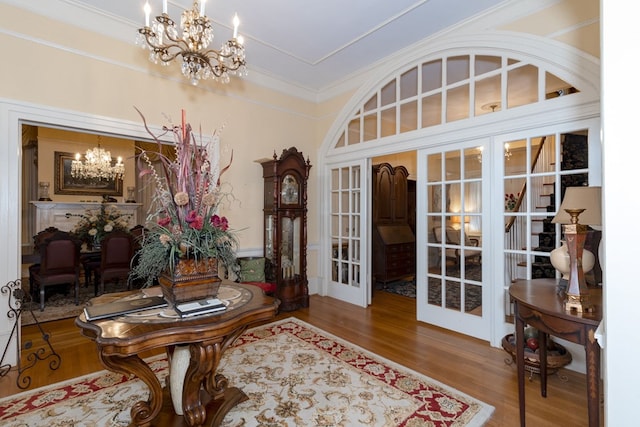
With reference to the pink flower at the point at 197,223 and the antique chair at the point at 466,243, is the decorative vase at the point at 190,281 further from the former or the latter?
the antique chair at the point at 466,243

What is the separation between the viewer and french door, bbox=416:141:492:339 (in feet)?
10.5

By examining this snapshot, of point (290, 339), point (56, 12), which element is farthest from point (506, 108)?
point (56, 12)

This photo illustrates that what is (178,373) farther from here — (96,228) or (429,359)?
(96,228)

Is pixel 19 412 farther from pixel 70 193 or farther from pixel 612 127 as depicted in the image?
pixel 70 193

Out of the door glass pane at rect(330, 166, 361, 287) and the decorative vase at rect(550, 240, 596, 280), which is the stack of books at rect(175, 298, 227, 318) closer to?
the decorative vase at rect(550, 240, 596, 280)

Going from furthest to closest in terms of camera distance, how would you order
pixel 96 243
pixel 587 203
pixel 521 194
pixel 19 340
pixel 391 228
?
1. pixel 391 228
2. pixel 96 243
3. pixel 521 194
4. pixel 19 340
5. pixel 587 203

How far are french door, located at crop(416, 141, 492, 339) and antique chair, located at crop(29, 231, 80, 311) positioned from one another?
484 centimetres

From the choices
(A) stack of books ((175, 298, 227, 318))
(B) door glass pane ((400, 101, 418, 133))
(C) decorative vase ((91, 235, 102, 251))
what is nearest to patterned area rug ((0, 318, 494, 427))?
(A) stack of books ((175, 298, 227, 318))

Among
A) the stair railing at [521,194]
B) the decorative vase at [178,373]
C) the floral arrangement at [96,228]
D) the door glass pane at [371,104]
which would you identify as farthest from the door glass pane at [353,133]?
the floral arrangement at [96,228]

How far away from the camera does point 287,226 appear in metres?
4.33

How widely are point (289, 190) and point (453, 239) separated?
2.25m

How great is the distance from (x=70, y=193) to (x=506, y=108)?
28.1 feet

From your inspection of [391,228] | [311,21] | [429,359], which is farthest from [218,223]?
[391,228]

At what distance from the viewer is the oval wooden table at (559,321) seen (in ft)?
4.78
